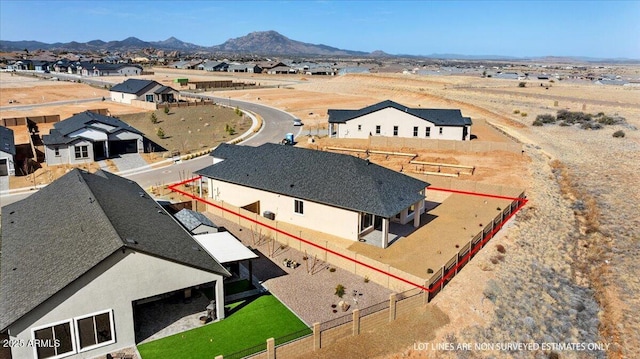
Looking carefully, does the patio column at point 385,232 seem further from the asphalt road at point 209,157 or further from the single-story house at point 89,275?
the asphalt road at point 209,157

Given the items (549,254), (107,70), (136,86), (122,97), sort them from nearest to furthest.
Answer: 1. (549,254)
2. (136,86)
3. (122,97)
4. (107,70)

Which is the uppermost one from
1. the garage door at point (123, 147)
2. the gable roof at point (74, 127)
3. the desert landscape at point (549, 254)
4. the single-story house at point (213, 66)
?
the single-story house at point (213, 66)

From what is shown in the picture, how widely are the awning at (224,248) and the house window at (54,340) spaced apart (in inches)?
274

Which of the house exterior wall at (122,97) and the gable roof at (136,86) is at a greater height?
the gable roof at (136,86)

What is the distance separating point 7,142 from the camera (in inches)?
1842

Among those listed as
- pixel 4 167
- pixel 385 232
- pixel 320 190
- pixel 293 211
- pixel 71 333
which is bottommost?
pixel 71 333

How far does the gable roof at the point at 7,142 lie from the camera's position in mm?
44625

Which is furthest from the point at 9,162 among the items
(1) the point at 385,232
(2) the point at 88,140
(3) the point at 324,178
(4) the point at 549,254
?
(4) the point at 549,254

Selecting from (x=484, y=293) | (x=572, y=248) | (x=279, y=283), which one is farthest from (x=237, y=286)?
(x=572, y=248)

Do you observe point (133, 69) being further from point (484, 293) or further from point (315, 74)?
point (484, 293)

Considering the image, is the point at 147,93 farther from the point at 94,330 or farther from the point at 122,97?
the point at 94,330

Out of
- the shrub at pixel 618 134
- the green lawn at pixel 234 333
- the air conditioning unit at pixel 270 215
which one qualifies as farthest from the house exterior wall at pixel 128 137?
the shrub at pixel 618 134

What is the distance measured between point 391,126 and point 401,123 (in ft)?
4.07

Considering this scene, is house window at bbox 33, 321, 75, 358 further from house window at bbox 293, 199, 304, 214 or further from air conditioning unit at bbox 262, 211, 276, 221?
air conditioning unit at bbox 262, 211, 276, 221
